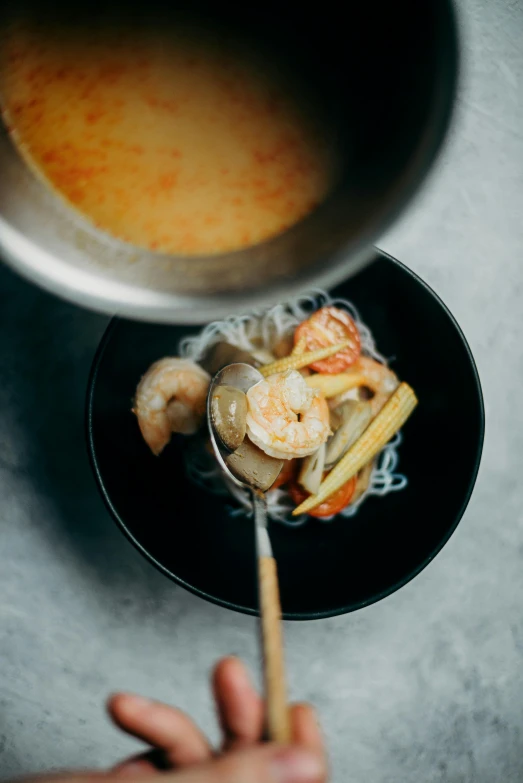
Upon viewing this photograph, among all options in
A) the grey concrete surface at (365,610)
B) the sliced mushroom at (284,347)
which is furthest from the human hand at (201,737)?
the sliced mushroom at (284,347)

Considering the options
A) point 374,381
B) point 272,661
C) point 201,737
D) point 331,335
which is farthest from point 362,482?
point 201,737

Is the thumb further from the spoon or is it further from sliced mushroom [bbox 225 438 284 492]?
sliced mushroom [bbox 225 438 284 492]

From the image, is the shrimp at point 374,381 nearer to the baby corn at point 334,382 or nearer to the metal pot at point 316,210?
the baby corn at point 334,382

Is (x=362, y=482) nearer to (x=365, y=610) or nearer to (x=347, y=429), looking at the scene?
(x=347, y=429)

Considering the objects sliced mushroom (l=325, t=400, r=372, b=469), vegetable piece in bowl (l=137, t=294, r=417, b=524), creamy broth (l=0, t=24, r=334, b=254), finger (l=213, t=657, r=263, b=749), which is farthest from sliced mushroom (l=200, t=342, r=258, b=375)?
finger (l=213, t=657, r=263, b=749)

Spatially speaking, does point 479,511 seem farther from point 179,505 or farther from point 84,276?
point 84,276
